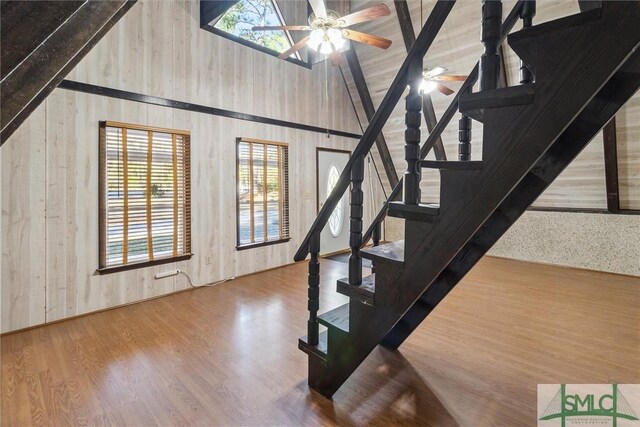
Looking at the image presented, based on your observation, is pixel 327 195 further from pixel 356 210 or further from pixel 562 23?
pixel 562 23

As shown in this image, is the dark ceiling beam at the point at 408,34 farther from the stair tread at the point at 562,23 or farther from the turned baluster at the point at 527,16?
the stair tread at the point at 562,23

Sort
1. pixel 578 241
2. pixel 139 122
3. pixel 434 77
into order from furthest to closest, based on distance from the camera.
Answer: pixel 578 241, pixel 139 122, pixel 434 77

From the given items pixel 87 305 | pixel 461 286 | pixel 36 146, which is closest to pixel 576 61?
pixel 461 286

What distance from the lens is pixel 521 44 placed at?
105cm

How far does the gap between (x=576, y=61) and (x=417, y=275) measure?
3.10 ft

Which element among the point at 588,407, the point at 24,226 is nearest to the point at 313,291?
the point at 588,407

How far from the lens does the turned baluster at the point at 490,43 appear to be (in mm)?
1073

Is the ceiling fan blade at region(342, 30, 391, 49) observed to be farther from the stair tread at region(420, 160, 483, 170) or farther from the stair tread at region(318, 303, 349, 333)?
the stair tread at region(318, 303, 349, 333)

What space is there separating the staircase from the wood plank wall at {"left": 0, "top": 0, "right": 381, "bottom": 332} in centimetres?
262

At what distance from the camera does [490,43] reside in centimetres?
110

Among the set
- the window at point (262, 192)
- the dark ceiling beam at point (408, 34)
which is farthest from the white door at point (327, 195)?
the dark ceiling beam at point (408, 34)

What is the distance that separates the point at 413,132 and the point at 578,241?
205 inches

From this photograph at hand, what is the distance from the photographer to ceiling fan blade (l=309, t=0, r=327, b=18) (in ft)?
8.36

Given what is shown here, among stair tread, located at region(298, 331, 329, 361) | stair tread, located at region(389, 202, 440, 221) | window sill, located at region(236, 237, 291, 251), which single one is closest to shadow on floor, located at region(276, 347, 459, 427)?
stair tread, located at region(298, 331, 329, 361)
